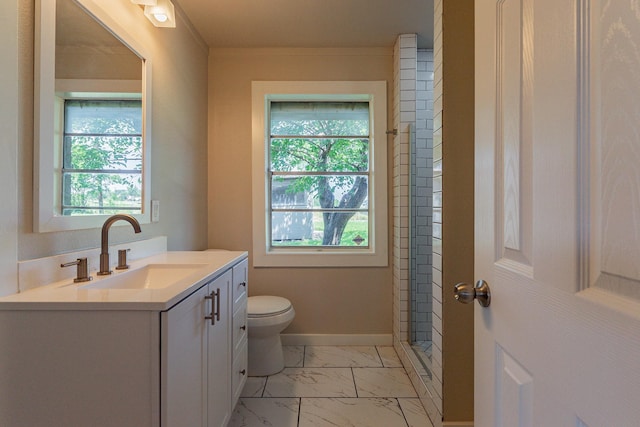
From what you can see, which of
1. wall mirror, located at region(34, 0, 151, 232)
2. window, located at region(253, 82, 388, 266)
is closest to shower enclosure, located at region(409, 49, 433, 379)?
window, located at region(253, 82, 388, 266)

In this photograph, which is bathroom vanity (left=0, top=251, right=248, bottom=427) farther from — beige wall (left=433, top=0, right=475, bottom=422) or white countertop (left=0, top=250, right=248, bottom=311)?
beige wall (left=433, top=0, right=475, bottom=422)

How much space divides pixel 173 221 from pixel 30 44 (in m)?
1.17

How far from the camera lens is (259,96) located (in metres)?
2.61

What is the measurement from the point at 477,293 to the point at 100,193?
150cm

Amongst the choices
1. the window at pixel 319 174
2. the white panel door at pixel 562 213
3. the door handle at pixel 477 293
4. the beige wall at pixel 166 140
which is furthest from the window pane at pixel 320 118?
the door handle at pixel 477 293

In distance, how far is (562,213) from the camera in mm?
488

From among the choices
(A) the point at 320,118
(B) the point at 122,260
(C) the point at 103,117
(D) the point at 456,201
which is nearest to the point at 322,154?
(A) the point at 320,118

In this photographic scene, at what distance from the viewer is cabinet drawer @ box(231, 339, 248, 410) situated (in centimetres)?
153

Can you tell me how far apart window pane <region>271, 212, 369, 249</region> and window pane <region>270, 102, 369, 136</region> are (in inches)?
28.9

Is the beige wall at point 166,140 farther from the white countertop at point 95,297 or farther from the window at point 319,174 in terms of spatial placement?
the window at point 319,174

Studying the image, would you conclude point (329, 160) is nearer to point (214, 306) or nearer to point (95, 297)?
point (214, 306)

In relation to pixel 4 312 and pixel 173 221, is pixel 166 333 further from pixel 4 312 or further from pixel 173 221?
pixel 173 221

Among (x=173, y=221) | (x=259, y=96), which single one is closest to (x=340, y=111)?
(x=259, y=96)

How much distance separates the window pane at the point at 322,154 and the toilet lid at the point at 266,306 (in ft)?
3.69
